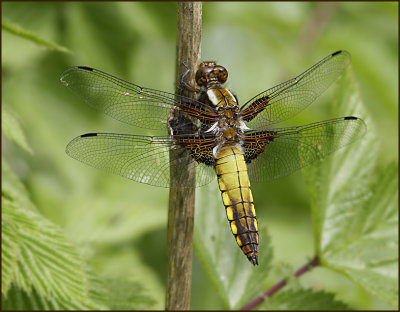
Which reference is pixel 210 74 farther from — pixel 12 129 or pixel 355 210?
pixel 355 210

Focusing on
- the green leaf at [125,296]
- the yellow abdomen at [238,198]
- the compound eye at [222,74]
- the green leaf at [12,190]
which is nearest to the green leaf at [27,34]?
the green leaf at [12,190]

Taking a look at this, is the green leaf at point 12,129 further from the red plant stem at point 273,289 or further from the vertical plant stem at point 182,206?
the red plant stem at point 273,289

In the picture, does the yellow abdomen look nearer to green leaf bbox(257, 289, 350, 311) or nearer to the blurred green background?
green leaf bbox(257, 289, 350, 311)

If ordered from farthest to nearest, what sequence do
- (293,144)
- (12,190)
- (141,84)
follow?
(141,84)
(293,144)
(12,190)

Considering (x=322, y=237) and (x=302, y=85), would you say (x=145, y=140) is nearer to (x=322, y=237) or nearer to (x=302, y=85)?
(x=302, y=85)

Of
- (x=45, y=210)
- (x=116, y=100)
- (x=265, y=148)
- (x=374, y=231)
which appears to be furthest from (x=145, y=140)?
(x=45, y=210)

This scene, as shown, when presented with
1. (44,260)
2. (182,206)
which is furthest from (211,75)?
(44,260)

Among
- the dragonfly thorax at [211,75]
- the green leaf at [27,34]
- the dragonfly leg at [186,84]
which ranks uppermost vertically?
the green leaf at [27,34]

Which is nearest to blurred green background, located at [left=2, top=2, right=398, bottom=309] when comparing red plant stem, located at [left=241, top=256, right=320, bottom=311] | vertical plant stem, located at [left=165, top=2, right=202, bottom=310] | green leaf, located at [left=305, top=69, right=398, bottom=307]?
green leaf, located at [left=305, top=69, right=398, bottom=307]
